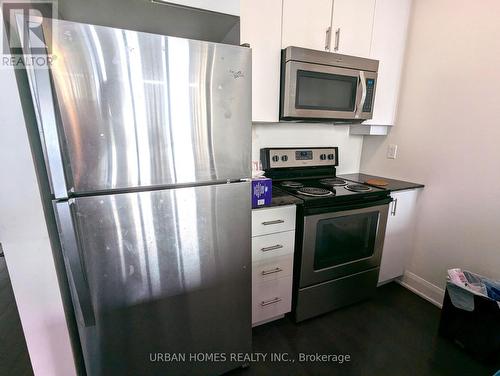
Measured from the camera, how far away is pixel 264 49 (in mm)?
1496

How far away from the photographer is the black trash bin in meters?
1.35

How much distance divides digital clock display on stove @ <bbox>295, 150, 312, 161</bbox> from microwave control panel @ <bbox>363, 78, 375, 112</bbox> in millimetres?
533

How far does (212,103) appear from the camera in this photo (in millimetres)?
988

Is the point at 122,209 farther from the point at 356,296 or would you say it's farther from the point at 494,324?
the point at 494,324

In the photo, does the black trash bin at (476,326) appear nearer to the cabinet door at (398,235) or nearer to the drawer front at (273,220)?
the cabinet door at (398,235)

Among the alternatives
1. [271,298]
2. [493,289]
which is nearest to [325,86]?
[271,298]

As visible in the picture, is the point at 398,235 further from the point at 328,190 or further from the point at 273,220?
the point at 273,220

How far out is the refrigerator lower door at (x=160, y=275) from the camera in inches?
35.9

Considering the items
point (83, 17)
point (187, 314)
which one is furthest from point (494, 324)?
point (83, 17)

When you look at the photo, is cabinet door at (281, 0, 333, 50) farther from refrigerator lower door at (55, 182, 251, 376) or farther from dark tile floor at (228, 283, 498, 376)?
dark tile floor at (228, 283, 498, 376)

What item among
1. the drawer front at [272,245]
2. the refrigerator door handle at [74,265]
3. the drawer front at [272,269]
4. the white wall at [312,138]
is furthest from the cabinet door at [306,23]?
the refrigerator door handle at [74,265]

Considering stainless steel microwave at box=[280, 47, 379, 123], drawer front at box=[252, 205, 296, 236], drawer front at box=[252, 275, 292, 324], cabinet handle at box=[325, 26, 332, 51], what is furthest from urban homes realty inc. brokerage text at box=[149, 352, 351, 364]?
cabinet handle at box=[325, 26, 332, 51]

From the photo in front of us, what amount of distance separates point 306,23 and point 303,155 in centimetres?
94

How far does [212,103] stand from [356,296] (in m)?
1.76
